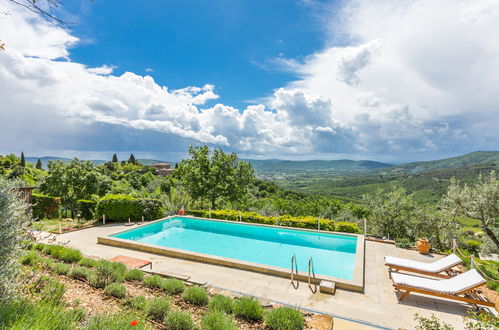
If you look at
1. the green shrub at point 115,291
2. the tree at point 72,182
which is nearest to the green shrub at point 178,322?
the green shrub at point 115,291

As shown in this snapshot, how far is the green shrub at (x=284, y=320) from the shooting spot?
4148 millimetres

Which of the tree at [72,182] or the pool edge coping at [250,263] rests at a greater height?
the tree at [72,182]

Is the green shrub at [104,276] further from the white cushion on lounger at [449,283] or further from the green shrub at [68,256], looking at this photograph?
the white cushion on lounger at [449,283]

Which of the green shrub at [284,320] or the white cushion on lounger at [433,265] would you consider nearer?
the green shrub at [284,320]

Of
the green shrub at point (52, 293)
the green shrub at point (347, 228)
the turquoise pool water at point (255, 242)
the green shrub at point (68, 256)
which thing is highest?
the green shrub at point (52, 293)

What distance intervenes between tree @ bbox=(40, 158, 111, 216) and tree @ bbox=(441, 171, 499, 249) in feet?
78.7

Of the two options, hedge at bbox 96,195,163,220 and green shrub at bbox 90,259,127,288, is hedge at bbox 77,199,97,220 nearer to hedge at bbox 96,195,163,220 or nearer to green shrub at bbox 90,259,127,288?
hedge at bbox 96,195,163,220

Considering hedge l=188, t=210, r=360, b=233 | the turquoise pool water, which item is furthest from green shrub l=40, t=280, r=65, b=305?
hedge l=188, t=210, r=360, b=233

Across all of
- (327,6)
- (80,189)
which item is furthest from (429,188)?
(80,189)

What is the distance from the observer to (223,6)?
515 inches

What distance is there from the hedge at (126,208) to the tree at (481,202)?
53.9 feet

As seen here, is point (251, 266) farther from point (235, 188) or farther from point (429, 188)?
point (429, 188)

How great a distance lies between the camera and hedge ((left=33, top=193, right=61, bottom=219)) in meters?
14.7

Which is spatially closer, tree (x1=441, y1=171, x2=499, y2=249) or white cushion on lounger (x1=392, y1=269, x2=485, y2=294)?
white cushion on lounger (x1=392, y1=269, x2=485, y2=294)
